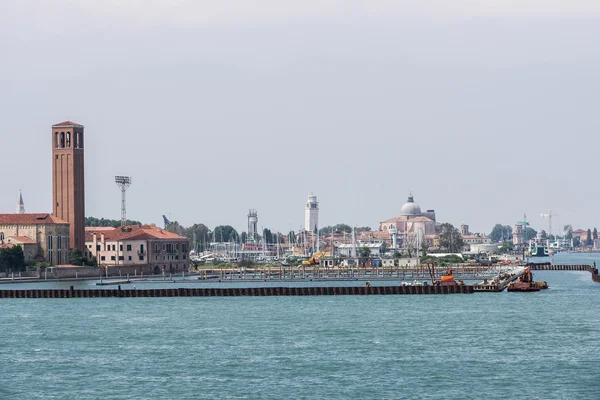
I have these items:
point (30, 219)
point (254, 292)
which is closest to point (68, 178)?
point (30, 219)

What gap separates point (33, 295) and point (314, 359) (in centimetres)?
6639

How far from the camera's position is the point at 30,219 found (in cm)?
19250

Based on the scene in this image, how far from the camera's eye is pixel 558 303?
364ft

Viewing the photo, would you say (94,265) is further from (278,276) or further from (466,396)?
(466,396)

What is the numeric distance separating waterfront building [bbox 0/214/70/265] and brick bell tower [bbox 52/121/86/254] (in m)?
2.79

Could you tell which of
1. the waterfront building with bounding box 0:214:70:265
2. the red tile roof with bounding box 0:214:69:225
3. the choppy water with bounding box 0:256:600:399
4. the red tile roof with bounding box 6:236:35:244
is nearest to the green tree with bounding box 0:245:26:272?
the waterfront building with bounding box 0:214:70:265

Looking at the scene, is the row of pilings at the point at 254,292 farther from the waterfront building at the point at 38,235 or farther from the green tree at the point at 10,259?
the waterfront building at the point at 38,235

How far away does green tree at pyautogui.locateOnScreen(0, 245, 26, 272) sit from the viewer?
180125 mm

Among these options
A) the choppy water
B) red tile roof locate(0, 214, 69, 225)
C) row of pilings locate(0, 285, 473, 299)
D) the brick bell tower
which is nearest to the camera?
the choppy water

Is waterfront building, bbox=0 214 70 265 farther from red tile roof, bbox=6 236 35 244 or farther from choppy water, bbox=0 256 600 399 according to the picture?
choppy water, bbox=0 256 600 399

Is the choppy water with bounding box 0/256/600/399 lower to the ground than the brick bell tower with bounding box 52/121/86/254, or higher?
lower

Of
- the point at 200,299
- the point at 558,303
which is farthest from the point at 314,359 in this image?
the point at 200,299

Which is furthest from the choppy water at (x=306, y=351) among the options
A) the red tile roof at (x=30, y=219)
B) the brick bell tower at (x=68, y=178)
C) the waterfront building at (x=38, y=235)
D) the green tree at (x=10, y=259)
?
the brick bell tower at (x=68, y=178)

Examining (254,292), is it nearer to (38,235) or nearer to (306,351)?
(306,351)
